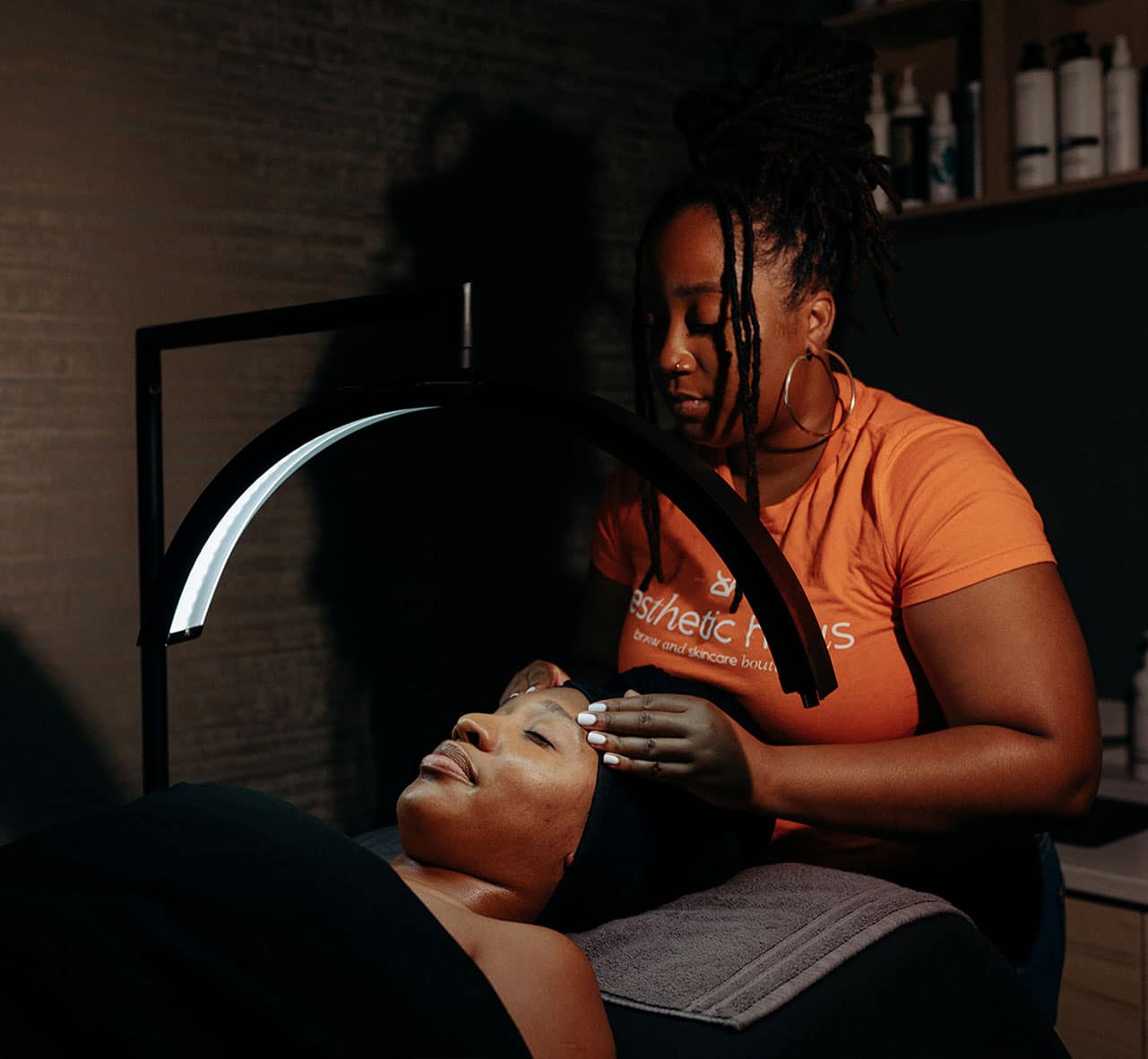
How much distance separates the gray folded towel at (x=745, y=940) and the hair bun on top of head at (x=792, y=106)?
2.52 feet

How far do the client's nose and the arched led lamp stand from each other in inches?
10.4

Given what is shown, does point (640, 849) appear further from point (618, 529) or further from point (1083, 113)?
point (1083, 113)

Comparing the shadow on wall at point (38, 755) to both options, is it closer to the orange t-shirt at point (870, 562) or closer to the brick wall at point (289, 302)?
the brick wall at point (289, 302)

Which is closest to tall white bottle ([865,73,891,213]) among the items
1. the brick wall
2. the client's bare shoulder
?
the brick wall

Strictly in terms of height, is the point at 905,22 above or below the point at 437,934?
above

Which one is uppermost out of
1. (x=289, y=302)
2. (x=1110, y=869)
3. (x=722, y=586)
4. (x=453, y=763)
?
(x=289, y=302)

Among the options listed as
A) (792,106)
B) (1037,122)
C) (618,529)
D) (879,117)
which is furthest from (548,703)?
(879,117)

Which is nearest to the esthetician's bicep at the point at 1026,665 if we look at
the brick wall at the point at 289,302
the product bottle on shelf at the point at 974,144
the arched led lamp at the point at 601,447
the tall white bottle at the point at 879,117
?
the arched led lamp at the point at 601,447

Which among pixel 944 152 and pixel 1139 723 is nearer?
pixel 1139 723

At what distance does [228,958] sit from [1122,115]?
1.84 meters

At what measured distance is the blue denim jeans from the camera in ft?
4.25

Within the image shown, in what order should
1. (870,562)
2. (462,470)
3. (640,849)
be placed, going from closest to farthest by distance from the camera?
(640,849) < (870,562) < (462,470)

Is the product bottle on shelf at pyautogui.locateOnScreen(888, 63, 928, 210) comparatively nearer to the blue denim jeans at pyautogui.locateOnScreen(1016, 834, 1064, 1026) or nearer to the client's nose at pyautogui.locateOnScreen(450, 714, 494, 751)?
the blue denim jeans at pyautogui.locateOnScreen(1016, 834, 1064, 1026)

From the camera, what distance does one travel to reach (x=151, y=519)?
4.05 ft
